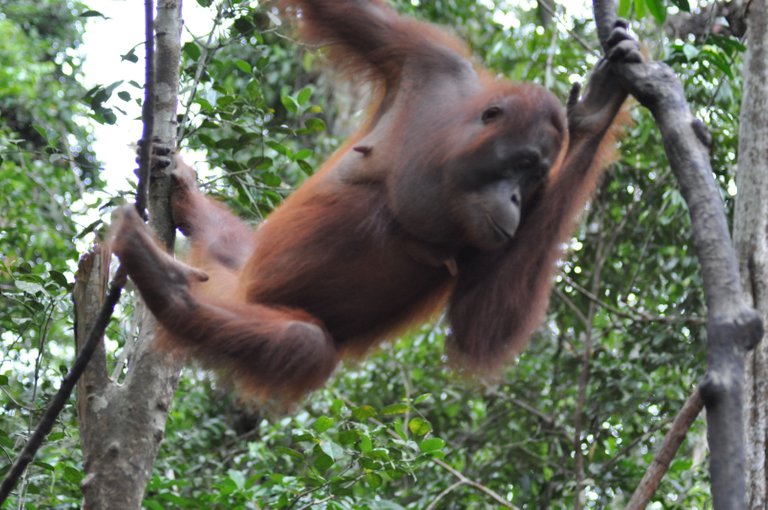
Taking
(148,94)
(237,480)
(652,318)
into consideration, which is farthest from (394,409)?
(652,318)

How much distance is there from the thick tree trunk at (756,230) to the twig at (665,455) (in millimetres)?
276

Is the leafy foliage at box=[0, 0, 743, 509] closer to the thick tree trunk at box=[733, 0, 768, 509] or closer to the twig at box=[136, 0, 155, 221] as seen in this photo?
the thick tree trunk at box=[733, 0, 768, 509]

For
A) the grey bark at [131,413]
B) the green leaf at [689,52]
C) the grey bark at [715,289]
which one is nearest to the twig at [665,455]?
the grey bark at [715,289]

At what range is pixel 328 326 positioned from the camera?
129 inches

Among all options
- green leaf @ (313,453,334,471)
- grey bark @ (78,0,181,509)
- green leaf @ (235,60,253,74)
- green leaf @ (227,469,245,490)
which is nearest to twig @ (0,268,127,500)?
grey bark @ (78,0,181,509)

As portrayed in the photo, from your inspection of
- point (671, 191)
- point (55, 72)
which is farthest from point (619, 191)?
point (55, 72)

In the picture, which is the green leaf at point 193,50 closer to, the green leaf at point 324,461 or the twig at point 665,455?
the green leaf at point 324,461

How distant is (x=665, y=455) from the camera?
3025 millimetres

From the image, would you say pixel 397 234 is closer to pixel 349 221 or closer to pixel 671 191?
pixel 349 221

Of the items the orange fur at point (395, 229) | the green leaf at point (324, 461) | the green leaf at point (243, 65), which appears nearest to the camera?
the orange fur at point (395, 229)

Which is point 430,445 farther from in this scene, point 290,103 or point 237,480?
point 290,103

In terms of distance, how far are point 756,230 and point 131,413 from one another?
2.17 m

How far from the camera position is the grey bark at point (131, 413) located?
2.62 m

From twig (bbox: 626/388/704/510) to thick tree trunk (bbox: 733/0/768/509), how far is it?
276mm
